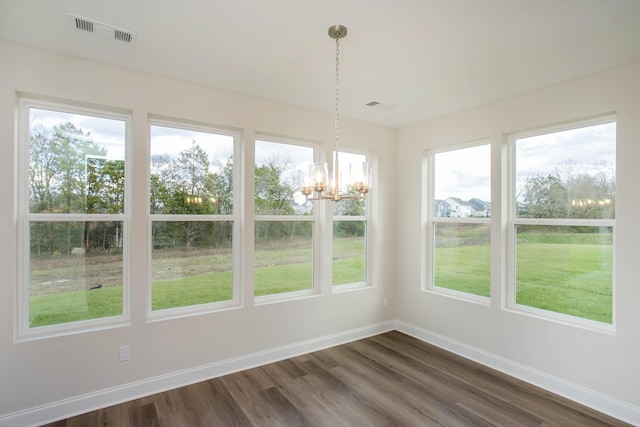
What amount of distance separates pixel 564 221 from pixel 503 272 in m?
0.79

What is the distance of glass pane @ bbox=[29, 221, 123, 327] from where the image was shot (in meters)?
2.66

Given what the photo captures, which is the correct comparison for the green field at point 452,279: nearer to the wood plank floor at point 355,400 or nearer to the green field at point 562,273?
the green field at point 562,273

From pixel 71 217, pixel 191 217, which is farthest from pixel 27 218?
pixel 191 217

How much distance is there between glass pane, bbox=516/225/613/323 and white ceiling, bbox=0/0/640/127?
4.92ft

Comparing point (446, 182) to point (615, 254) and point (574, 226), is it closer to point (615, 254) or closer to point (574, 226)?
point (574, 226)

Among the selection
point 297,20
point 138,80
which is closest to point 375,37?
point 297,20

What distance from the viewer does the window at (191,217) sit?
3.16m

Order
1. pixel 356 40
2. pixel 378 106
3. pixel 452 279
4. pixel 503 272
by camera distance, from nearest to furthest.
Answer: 1. pixel 356 40
2. pixel 503 272
3. pixel 378 106
4. pixel 452 279

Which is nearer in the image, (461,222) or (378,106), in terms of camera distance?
(378,106)

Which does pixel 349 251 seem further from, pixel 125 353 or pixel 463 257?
pixel 125 353

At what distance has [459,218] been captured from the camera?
4.13m

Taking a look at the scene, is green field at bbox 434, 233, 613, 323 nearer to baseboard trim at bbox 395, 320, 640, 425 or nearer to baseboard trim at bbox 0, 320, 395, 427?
baseboard trim at bbox 395, 320, 640, 425

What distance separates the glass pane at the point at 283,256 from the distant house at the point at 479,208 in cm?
203

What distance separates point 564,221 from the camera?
3164 millimetres
